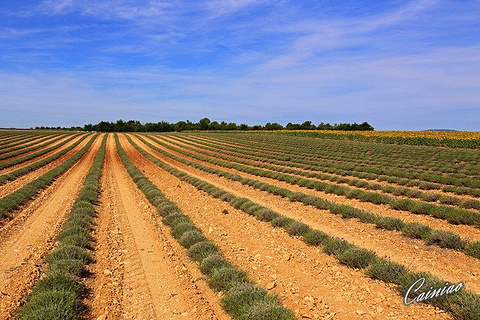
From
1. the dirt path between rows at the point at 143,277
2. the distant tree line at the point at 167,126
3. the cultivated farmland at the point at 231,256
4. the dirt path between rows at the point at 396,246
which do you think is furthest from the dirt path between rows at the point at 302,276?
the distant tree line at the point at 167,126

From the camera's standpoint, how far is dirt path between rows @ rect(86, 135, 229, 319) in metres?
6.12

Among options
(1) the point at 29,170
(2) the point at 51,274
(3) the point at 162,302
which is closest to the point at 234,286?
(3) the point at 162,302

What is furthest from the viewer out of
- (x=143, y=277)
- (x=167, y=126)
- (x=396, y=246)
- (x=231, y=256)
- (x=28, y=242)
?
(x=167, y=126)

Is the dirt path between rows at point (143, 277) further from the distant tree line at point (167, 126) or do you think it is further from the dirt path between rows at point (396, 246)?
the distant tree line at point (167, 126)

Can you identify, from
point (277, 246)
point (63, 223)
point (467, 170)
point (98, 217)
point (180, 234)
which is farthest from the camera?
point (467, 170)

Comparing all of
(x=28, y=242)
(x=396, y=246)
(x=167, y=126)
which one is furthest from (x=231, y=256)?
(x=167, y=126)

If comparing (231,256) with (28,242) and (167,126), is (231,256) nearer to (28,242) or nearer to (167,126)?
(28,242)

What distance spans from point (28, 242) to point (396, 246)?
1099 cm

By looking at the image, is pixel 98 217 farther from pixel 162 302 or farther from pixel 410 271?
pixel 410 271

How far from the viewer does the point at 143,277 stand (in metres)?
7.55

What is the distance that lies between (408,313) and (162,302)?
4.60 m

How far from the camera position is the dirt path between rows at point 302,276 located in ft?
19.5

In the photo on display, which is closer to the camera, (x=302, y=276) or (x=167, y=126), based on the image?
(x=302, y=276)

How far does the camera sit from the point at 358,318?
5.74 meters
